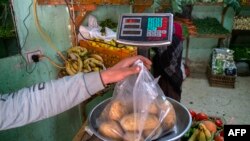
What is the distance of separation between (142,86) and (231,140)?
1.65ft

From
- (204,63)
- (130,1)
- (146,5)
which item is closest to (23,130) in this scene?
(130,1)

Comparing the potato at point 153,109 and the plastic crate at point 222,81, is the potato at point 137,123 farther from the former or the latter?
the plastic crate at point 222,81

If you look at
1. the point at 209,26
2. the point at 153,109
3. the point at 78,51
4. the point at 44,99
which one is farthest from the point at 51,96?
the point at 209,26

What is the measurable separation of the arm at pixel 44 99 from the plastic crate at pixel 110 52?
3.48ft

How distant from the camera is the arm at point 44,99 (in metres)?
0.76

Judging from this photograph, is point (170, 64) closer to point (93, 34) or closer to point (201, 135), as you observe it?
point (201, 135)

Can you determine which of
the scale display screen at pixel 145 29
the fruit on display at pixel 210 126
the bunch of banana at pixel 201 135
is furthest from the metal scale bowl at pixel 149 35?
the fruit on display at pixel 210 126

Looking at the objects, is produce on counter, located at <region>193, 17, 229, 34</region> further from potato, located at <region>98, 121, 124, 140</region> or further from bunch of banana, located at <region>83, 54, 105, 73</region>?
potato, located at <region>98, 121, 124, 140</region>

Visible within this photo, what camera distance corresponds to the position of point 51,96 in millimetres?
793

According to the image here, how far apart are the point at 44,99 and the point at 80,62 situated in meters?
1.12

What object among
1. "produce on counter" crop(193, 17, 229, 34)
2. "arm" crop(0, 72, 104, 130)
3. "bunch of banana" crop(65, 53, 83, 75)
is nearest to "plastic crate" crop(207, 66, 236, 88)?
"produce on counter" crop(193, 17, 229, 34)

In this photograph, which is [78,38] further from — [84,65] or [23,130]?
[23,130]

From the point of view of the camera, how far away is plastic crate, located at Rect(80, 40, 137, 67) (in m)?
1.85

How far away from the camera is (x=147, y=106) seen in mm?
756
